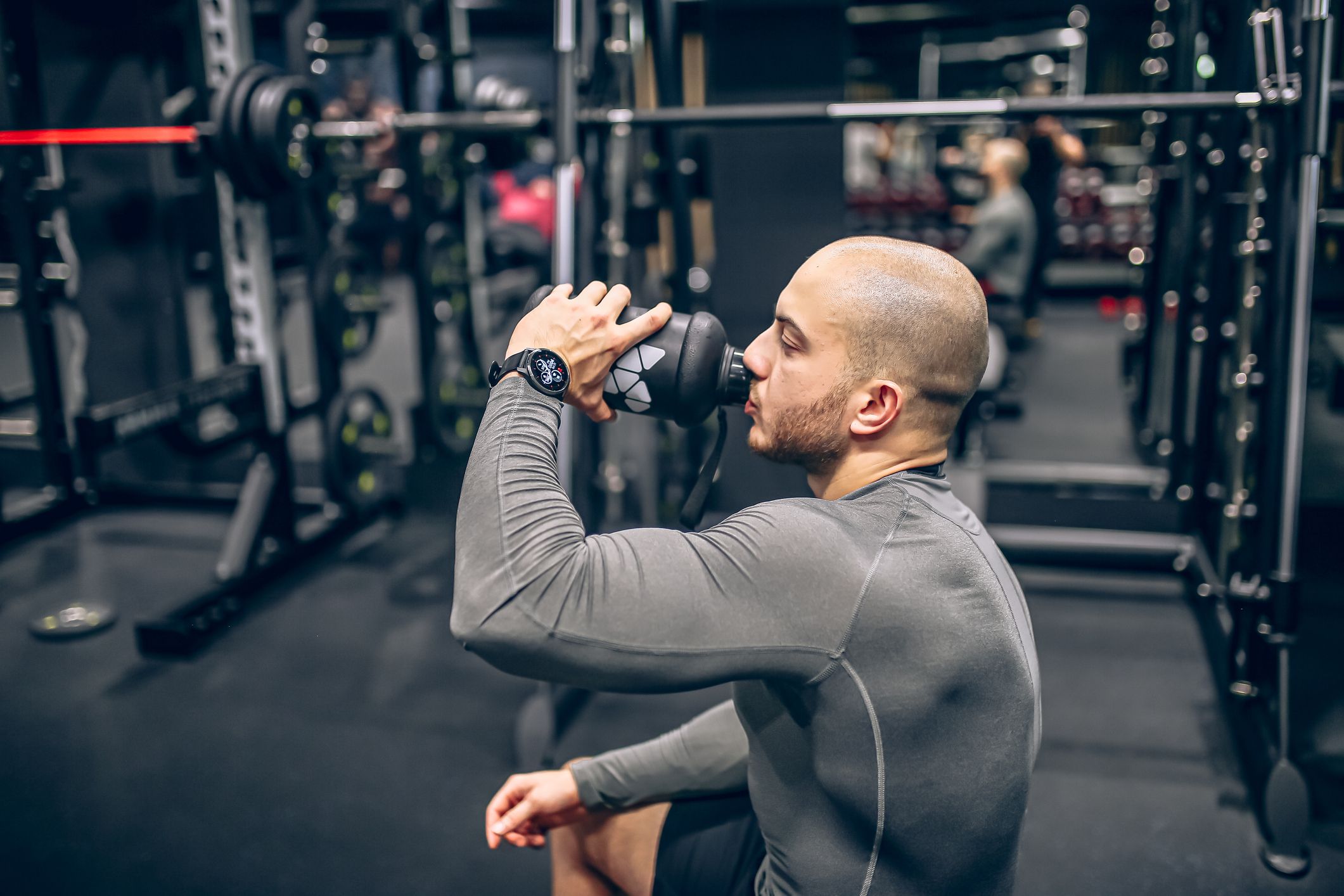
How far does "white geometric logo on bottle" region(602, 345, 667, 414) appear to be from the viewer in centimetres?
106

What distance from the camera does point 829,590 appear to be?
93cm

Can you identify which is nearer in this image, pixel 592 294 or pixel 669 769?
pixel 592 294

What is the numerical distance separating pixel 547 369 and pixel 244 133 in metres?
2.09

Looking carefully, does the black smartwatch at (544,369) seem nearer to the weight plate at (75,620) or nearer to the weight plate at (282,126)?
the weight plate at (282,126)

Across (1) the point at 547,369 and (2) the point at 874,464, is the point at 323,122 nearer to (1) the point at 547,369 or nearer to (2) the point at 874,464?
(1) the point at 547,369

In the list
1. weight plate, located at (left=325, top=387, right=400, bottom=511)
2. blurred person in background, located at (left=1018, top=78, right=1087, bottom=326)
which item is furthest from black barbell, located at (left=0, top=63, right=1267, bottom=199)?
blurred person in background, located at (left=1018, top=78, right=1087, bottom=326)

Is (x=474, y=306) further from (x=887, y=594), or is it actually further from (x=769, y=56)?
(x=887, y=594)

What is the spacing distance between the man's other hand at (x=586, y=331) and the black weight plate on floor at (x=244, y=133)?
79.4 inches

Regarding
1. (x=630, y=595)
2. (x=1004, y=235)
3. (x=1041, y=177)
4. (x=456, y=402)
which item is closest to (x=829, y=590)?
(x=630, y=595)

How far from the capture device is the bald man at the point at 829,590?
2.99 feet

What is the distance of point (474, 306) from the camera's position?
4.13 meters

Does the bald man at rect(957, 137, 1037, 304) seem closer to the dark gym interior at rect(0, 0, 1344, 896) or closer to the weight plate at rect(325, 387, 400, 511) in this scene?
the dark gym interior at rect(0, 0, 1344, 896)

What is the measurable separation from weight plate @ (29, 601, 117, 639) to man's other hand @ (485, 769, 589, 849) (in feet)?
6.36

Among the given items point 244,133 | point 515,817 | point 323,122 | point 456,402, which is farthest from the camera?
point 456,402
